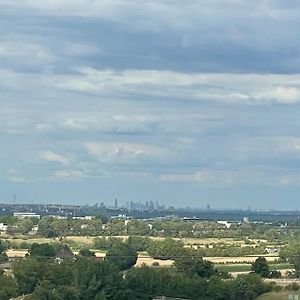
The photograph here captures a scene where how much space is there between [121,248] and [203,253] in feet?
31.8

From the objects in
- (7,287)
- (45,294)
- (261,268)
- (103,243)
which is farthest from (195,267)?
(103,243)

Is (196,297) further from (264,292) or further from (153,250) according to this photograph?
(153,250)

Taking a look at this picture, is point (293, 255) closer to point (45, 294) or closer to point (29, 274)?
point (29, 274)

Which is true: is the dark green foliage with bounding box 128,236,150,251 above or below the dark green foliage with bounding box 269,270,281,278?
above

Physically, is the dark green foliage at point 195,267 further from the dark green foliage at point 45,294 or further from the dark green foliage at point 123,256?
the dark green foliage at point 45,294

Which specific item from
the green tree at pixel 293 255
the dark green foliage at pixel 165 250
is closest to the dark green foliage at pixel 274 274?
the green tree at pixel 293 255

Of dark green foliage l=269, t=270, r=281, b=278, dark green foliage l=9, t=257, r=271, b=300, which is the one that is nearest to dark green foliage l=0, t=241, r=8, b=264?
dark green foliage l=9, t=257, r=271, b=300

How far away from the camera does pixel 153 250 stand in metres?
96.7

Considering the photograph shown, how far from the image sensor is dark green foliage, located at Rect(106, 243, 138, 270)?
8144 centimetres

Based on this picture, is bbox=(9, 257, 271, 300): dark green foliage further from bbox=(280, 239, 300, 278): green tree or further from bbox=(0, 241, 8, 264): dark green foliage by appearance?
bbox=(280, 239, 300, 278): green tree

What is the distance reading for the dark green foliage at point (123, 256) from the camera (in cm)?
8144

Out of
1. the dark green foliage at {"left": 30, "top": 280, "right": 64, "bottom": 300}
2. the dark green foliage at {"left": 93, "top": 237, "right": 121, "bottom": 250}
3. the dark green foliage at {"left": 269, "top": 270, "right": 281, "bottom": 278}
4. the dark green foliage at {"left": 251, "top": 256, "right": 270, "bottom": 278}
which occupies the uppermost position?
the dark green foliage at {"left": 93, "top": 237, "right": 121, "bottom": 250}

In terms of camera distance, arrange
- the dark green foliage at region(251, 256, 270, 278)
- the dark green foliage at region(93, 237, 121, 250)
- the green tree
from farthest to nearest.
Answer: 1. the dark green foliage at region(93, 237, 121, 250)
2. the green tree
3. the dark green foliage at region(251, 256, 270, 278)

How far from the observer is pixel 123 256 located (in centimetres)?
8606
